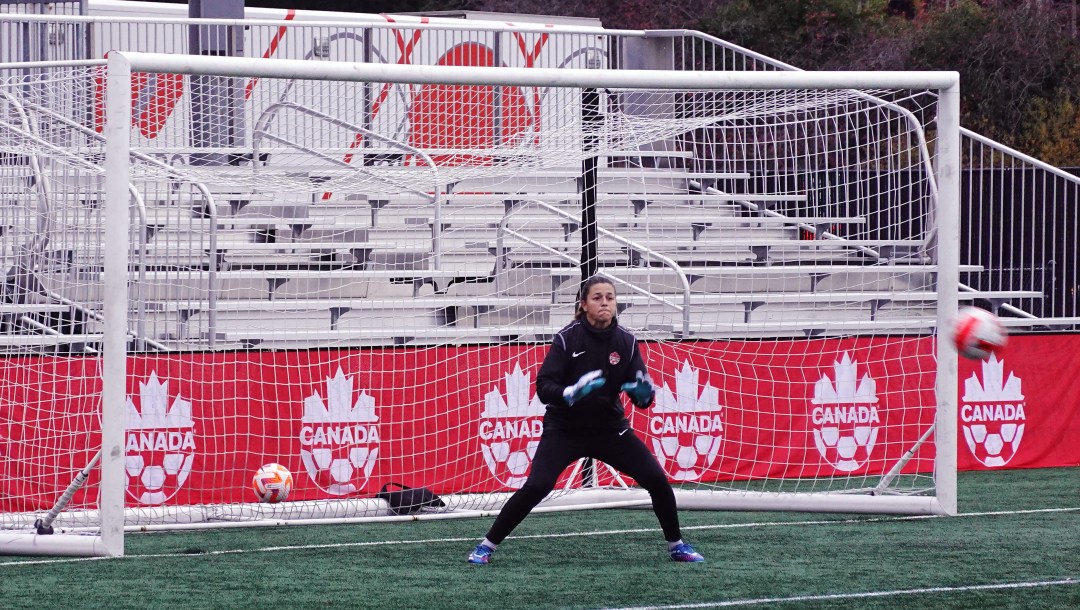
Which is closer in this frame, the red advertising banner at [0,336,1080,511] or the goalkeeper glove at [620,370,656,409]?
the goalkeeper glove at [620,370,656,409]

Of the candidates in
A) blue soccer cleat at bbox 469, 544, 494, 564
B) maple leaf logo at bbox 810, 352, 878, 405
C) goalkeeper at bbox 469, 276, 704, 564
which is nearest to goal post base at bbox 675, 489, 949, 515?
goalkeeper at bbox 469, 276, 704, 564

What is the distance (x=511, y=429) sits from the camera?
11.6m

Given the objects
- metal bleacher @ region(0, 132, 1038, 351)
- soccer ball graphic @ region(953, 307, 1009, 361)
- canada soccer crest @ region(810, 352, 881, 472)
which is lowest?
canada soccer crest @ region(810, 352, 881, 472)

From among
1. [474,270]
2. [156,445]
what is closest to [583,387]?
[156,445]

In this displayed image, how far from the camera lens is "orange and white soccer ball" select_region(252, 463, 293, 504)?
988 centimetres

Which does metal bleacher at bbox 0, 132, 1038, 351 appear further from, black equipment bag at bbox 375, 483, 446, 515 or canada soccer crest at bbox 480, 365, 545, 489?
black equipment bag at bbox 375, 483, 446, 515

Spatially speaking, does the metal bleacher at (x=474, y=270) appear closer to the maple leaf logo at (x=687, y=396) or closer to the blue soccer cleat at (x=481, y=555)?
the maple leaf logo at (x=687, y=396)

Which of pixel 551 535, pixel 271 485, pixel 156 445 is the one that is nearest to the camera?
pixel 551 535

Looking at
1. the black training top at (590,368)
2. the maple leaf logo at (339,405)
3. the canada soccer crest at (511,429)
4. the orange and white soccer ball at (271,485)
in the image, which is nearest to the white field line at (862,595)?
the black training top at (590,368)

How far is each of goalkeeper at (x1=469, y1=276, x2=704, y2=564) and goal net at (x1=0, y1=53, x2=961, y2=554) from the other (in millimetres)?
1864

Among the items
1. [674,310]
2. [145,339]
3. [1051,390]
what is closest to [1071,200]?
[1051,390]

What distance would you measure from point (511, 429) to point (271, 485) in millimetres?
2284

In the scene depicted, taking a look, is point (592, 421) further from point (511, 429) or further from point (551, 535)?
point (511, 429)

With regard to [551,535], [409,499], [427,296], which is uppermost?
[427,296]
